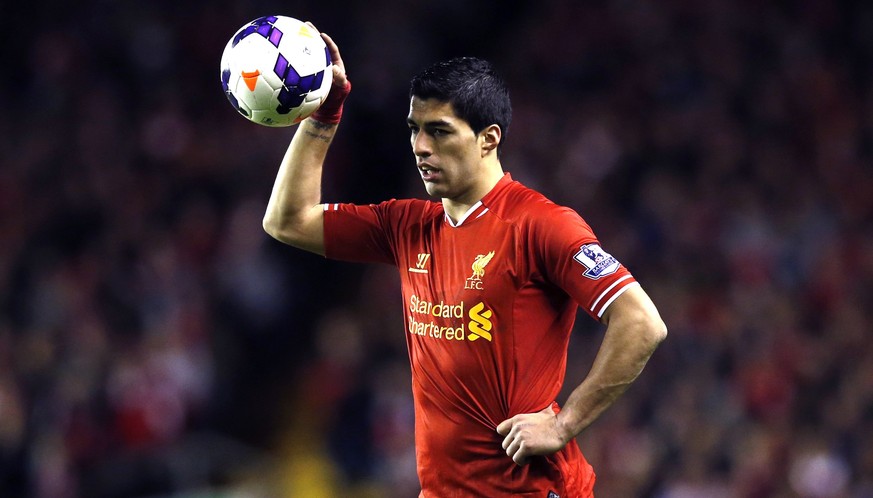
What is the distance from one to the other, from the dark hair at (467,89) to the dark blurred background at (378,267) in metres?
5.22

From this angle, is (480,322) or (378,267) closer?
(480,322)

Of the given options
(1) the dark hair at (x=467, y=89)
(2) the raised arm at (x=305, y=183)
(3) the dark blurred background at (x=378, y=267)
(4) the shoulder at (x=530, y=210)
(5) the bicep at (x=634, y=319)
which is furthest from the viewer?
(3) the dark blurred background at (x=378, y=267)

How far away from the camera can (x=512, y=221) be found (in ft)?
13.9

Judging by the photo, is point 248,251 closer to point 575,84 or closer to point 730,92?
point 575,84

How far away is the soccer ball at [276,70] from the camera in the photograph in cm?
433

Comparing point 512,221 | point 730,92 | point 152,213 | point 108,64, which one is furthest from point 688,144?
point 512,221

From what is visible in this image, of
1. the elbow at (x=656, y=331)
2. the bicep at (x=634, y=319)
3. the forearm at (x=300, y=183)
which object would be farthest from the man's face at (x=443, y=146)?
the elbow at (x=656, y=331)

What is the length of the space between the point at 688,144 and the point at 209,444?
215 inches

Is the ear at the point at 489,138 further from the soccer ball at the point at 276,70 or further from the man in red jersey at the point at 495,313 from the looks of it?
the soccer ball at the point at 276,70

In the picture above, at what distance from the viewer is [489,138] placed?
4.37 metres

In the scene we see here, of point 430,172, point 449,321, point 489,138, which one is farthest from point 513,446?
point 489,138

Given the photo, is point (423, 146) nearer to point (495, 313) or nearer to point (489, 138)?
point (489, 138)

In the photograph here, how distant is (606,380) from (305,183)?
1432 millimetres

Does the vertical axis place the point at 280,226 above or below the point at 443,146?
below
